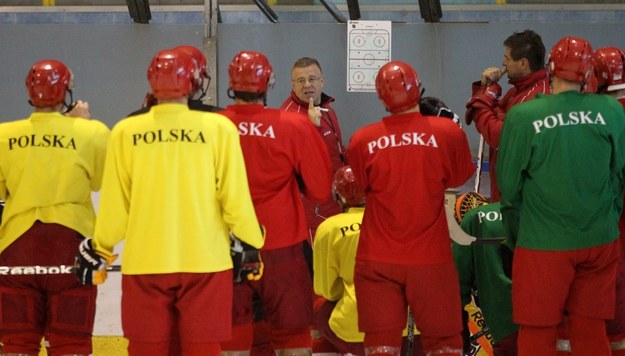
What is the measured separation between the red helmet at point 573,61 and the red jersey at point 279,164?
1066mm

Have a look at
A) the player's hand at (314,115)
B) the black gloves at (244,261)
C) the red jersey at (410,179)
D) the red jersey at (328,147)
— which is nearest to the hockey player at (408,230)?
the red jersey at (410,179)

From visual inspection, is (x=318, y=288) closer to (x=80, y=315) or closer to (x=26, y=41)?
(x=80, y=315)

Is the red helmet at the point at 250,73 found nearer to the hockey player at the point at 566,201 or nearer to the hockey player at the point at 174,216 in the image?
the hockey player at the point at 174,216

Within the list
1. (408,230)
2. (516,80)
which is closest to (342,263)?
(408,230)

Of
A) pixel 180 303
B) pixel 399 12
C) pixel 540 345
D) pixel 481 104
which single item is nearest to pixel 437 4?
pixel 399 12

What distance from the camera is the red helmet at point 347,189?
466 centimetres

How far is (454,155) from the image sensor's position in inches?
170

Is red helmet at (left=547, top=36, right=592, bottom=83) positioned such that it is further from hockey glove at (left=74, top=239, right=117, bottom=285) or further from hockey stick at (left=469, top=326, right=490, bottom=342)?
hockey glove at (left=74, top=239, right=117, bottom=285)

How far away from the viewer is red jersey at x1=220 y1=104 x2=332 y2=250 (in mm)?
4363

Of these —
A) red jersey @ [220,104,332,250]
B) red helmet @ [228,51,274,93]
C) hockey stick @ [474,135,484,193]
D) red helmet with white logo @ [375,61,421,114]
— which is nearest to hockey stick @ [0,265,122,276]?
red jersey @ [220,104,332,250]

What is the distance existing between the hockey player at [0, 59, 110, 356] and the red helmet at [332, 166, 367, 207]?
1.10m

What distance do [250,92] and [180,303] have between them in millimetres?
1015

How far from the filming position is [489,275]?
16.2 ft

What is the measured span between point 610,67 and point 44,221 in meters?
2.68
